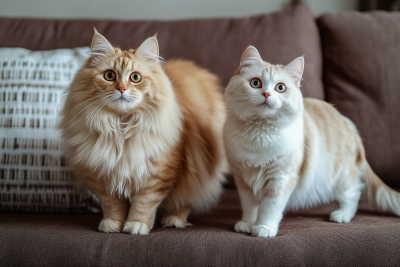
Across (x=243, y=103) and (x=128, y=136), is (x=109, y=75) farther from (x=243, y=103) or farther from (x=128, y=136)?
(x=243, y=103)

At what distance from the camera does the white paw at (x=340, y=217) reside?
4.46 ft

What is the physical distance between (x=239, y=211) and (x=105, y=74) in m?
0.88

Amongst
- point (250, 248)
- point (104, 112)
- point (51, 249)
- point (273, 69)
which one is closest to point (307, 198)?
point (250, 248)

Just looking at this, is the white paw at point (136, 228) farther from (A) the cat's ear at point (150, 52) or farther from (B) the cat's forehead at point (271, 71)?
(B) the cat's forehead at point (271, 71)

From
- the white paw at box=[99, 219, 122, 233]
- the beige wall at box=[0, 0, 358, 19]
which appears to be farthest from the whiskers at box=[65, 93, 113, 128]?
the beige wall at box=[0, 0, 358, 19]

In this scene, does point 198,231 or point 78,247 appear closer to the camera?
point 78,247

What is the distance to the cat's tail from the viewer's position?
4.71ft

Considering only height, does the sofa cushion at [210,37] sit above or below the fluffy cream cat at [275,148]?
above

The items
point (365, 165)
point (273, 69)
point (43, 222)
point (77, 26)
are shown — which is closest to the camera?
point (273, 69)

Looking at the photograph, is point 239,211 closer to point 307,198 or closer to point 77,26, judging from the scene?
point 307,198

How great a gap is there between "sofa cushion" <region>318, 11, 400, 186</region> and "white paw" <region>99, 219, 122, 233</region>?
1.30 metres

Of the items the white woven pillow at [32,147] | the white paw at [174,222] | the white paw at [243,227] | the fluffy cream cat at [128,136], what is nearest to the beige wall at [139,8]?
the white woven pillow at [32,147]

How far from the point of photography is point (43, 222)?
1.36 meters

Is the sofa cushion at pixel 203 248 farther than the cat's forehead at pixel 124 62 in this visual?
No
